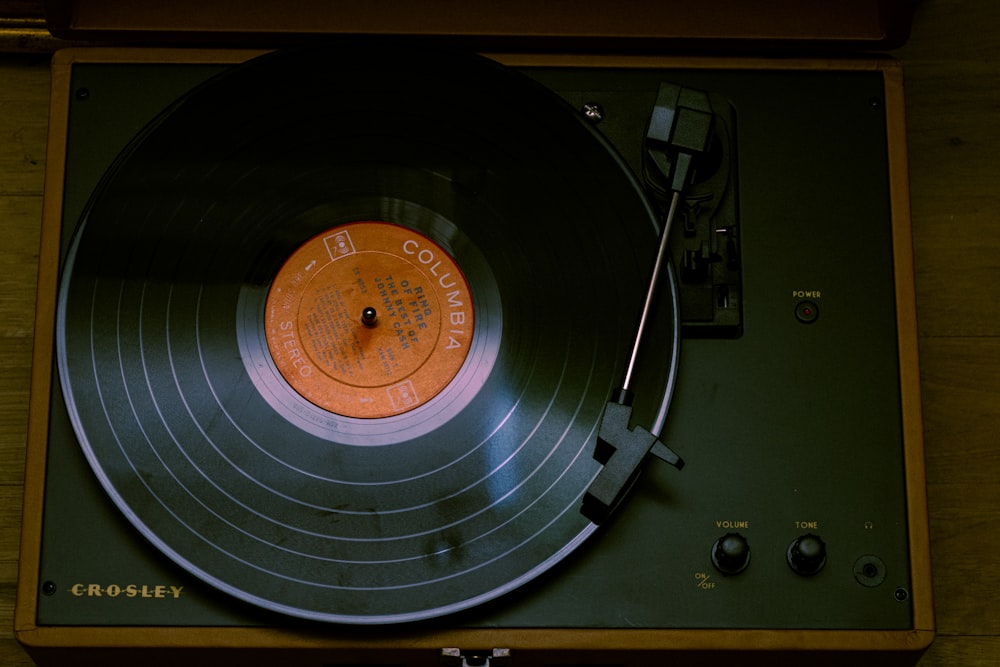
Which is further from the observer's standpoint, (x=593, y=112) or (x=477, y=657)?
(x=593, y=112)

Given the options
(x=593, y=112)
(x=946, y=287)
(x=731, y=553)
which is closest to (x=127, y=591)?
(x=731, y=553)

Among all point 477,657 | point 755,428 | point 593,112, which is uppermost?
point 593,112

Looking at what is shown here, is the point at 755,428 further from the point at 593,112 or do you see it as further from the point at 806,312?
the point at 593,112

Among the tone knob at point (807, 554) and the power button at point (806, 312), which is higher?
the power button at point (806, 312)

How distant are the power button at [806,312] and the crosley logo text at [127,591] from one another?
613 mm

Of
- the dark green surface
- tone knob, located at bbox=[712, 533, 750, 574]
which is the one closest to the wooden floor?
the dark green surface

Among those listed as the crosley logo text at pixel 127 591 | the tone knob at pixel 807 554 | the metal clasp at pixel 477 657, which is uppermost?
the tone knob at pixel 807 554

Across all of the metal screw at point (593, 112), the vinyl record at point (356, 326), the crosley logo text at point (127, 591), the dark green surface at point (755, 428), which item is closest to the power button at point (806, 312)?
the dark green surface at point (755, 428)

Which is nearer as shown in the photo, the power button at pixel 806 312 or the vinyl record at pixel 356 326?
the vinyl record at pixel 356 326

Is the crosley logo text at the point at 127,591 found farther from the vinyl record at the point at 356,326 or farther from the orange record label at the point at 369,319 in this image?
the orange record label at the point at 369,319

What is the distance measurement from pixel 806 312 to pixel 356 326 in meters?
0.43

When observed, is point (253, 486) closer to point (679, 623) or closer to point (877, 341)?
point (679, 623)

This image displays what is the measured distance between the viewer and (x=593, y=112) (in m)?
1.05

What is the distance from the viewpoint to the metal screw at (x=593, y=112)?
1.05 metres
